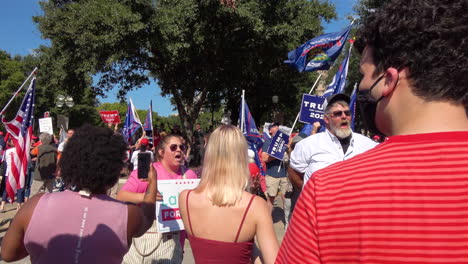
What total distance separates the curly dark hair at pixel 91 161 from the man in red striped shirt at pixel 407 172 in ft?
5.52

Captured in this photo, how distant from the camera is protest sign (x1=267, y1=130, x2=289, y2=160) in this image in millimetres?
8204

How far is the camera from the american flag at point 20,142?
7.37 m

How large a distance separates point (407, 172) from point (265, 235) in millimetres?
1608

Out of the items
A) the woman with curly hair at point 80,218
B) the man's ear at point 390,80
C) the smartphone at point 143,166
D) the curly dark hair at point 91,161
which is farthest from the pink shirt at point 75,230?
the man's ear at point 390,80

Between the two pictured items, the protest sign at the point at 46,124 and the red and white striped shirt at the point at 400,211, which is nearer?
the red and white striped shirt at the point at 400,211

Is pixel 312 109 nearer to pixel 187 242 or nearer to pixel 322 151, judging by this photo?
pixel 187 242

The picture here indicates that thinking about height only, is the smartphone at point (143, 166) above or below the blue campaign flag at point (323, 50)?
below

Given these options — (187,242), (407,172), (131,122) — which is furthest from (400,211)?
(131,122)

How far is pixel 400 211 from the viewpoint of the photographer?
990 mm

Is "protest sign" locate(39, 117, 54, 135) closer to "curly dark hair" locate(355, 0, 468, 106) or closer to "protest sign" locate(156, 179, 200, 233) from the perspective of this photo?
"protest sign" locate(156, 179, 200, 233)

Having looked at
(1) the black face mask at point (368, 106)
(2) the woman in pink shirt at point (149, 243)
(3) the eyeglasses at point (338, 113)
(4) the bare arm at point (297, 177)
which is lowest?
(2) the woman in pink shirt at point (149, 243)

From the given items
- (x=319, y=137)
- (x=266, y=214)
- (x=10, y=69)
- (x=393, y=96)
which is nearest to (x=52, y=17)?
(x=319, y=137)

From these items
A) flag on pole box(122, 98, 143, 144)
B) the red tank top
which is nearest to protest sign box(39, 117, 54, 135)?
flag on pole box(122, 98, 143, 144)

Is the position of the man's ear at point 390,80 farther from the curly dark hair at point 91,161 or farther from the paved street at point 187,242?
the paved street at point 187,242
